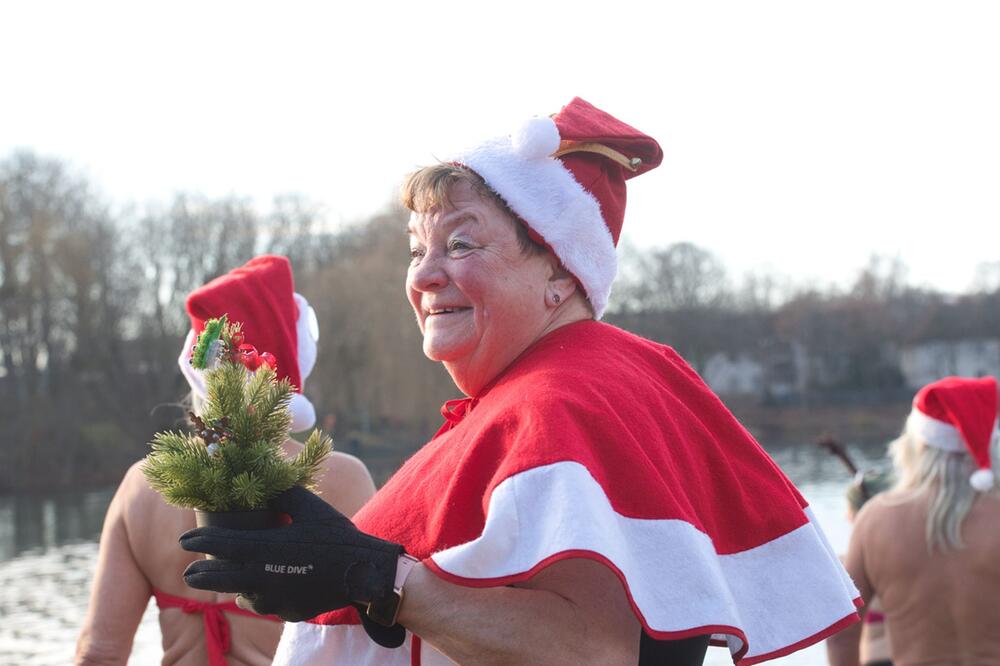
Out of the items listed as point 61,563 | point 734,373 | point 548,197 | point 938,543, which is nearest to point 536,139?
point 548,197

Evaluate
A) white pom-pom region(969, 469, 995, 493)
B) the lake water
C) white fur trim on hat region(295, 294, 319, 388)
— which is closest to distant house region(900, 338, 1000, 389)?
the lake water

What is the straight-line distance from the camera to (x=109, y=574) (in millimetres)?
3664

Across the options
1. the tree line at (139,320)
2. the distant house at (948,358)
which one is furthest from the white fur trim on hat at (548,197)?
the distant house at (948,358)

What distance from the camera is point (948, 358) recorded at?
228 ft

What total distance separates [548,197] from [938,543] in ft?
9.52

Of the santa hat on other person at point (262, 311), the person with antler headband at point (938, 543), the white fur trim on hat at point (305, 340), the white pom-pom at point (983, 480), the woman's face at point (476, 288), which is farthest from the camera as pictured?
the white pom-pom at point (983, 480)

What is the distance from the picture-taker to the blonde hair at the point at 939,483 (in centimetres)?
→ 472

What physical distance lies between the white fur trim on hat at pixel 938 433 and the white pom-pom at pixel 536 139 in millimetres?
2926

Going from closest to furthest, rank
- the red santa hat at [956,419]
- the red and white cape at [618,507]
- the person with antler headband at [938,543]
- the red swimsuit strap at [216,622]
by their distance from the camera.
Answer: the red and white cape at [618,507] → the red swimsuit strap at [216,622] → the person with antler headband at [938,543] → the red santa hat at [956,419]

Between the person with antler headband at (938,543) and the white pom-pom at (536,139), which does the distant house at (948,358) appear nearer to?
the person with antler headband at (938,543)

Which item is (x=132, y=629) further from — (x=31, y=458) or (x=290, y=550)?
(x=31, y=458)

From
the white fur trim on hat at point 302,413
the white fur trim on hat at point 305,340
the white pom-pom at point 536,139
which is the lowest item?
the white fur trim on hat at point 302,413

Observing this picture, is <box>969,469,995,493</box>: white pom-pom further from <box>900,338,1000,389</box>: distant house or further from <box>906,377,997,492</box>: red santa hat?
<box>900,338,1000,389</box>: distant house

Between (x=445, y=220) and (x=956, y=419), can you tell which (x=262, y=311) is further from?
(x=956, y=419)
